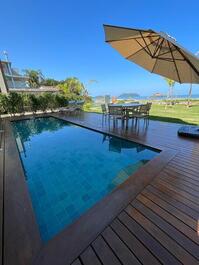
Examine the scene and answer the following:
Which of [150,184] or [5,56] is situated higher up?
[5,56]

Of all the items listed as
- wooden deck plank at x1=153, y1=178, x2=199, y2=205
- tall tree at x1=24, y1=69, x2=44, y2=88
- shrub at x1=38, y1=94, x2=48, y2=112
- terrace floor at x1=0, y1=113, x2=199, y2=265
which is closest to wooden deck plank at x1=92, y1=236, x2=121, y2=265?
terrace floor at x1=0, y1=113, x2=199, y2=265

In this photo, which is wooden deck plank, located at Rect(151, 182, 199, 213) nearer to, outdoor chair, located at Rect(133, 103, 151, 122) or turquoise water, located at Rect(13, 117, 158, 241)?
turquoise water, located at Rect(13, 117, 158, 241)

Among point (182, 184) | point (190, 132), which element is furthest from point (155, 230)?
point (190, 132)

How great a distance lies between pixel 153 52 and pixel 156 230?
154 inches

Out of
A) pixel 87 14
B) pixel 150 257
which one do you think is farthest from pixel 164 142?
pixel 87 14

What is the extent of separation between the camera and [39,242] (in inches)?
51.8

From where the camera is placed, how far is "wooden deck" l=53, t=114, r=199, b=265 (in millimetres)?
1166

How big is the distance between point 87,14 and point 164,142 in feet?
43.9

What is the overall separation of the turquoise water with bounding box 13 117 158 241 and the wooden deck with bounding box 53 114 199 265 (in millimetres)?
650

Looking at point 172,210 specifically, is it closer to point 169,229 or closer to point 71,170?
point 169,229

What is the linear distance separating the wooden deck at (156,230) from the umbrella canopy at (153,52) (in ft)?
8.02

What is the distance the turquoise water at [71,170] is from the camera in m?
2.01

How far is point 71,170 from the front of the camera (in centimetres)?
312

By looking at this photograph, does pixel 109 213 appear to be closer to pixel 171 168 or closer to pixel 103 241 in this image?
pixel 103 241
